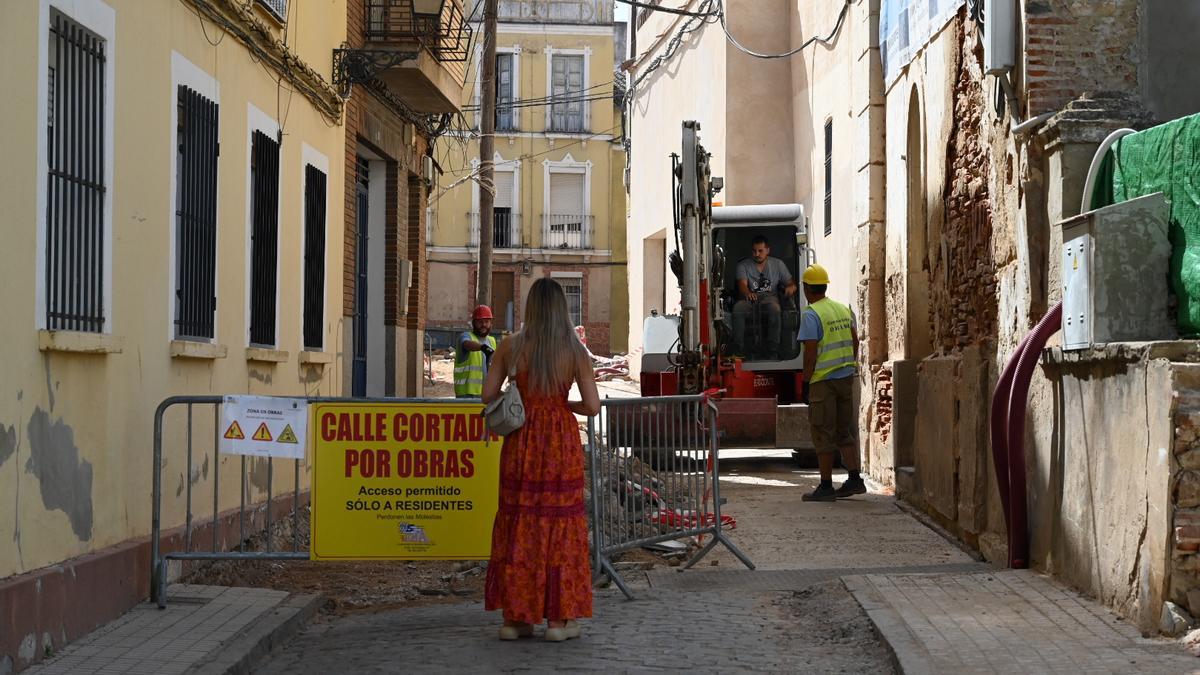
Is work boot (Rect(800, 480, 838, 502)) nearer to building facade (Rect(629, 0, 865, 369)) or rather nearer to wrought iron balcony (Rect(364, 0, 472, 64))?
building facade (Rect(629, 0, 865, 369))

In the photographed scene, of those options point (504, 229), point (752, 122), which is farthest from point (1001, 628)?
point (504, 229)

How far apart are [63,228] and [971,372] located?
6.01 m

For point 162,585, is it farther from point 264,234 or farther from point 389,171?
point 389,171

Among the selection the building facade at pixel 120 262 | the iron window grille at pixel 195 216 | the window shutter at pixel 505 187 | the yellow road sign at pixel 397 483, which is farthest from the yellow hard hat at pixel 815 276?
the window shutter at pixel 505 187

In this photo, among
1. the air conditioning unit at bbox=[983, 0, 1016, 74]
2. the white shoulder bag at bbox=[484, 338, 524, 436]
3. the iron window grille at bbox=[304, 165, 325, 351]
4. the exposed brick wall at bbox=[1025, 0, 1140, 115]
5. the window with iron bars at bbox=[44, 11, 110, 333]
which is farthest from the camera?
the iron window grille at bbox=[304, 165, 325, 351]

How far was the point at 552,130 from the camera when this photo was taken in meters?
49.6

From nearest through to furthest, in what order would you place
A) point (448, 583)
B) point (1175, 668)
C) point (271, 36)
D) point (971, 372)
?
1. point (1175, 668)
2. point (448, 583)
3. point (971, 372)
4. point (271, 36)

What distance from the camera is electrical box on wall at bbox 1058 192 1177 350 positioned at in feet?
24.6

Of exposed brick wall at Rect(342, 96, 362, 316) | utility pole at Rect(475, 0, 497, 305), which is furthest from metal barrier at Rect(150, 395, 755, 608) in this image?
utility pole at Rect(475, 0, 497, 305)

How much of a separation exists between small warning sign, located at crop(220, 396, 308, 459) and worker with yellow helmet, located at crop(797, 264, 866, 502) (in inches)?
248

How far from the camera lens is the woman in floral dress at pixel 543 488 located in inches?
285

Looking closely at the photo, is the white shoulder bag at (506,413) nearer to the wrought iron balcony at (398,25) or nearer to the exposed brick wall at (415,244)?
the wrought iron balcony at (398,25)

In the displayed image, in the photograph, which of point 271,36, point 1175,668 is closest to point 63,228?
point 271,36

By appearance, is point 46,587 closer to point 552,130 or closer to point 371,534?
point 371,534
